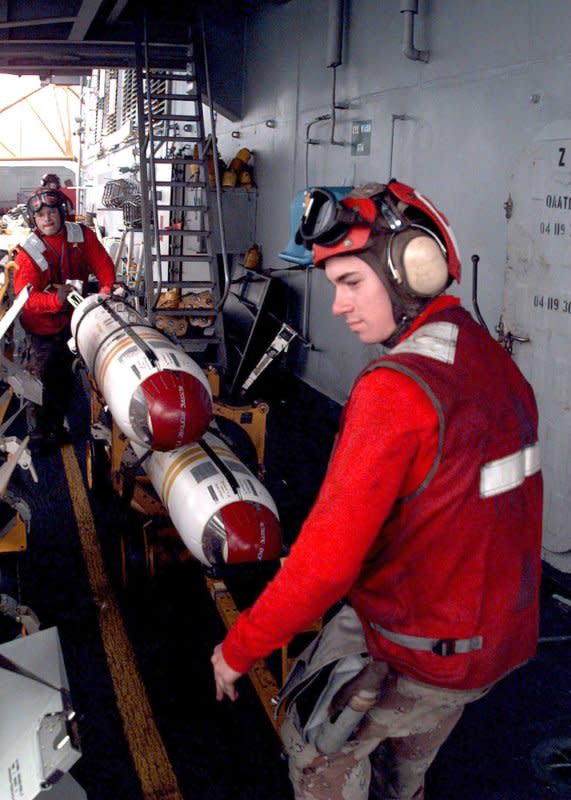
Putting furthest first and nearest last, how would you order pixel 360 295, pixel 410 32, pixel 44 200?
pixel 44 200, pixel 410 32, pixel 360 295

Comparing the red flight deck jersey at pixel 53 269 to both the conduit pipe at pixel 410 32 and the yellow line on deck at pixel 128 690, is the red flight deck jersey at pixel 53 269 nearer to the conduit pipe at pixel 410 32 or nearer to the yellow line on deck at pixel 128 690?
the yellow line on deck at pixel 128 690

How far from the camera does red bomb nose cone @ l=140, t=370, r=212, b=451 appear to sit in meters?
4.16

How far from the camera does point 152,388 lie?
13.9 feet

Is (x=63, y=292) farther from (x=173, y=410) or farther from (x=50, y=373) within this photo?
(x=173, y=410)

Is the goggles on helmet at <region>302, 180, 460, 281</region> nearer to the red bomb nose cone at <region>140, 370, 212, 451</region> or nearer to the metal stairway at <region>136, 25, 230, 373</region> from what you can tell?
the red bomb nose cone at <region>140, 370, 212, 451</region>

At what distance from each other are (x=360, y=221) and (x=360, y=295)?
184mm

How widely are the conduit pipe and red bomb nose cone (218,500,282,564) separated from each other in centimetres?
438

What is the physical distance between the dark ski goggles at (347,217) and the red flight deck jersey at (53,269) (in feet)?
16.3

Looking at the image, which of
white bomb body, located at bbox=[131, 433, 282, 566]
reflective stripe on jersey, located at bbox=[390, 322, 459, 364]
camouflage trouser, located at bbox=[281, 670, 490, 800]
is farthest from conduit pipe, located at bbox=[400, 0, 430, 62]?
camouflage trouser, located at bbox=[281, 670, 490, 800]

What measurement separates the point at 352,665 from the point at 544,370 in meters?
3.33

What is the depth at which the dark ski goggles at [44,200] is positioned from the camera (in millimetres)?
6699

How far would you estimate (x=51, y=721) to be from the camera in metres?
1.99

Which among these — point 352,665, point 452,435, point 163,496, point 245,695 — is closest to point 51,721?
point 352,665

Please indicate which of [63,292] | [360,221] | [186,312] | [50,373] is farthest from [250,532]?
[186,312]
